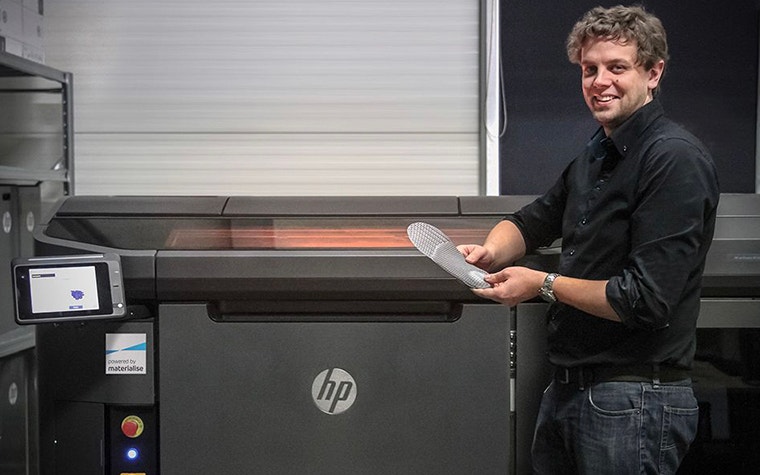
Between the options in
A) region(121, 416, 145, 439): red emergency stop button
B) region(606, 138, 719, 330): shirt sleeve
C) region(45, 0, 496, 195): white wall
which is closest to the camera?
region(606, 138, 719, 330): shirt sleeve

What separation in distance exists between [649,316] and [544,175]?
1389 millimetres

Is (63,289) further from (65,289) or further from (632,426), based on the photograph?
(632,426)

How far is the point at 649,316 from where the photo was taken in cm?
131

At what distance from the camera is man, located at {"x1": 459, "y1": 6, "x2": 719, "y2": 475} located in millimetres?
1309

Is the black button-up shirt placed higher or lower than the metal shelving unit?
lower

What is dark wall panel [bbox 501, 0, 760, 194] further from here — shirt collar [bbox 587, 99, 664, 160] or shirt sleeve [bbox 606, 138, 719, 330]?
shirt sleeve [bbox 606, 138, 719, 330]

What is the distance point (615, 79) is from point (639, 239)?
0.30 metres

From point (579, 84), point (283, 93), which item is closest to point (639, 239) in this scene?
point (579, 84)

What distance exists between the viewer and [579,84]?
2.63m

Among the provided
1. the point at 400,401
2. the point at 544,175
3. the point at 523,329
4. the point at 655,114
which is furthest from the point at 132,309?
the point at 544,175

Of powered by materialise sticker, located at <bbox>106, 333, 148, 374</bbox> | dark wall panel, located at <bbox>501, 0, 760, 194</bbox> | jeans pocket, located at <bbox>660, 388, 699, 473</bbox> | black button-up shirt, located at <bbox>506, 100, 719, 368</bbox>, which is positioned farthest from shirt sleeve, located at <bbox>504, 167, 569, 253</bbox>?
dark wall panel, located at <bbox>501, 0, 760, 194</bbox>

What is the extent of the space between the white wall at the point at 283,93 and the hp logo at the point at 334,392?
38.0 inches

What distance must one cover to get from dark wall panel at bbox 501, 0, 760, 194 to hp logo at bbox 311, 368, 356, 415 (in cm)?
116

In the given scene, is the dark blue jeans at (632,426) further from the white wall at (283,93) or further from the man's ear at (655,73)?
the white wall at (283,93)
